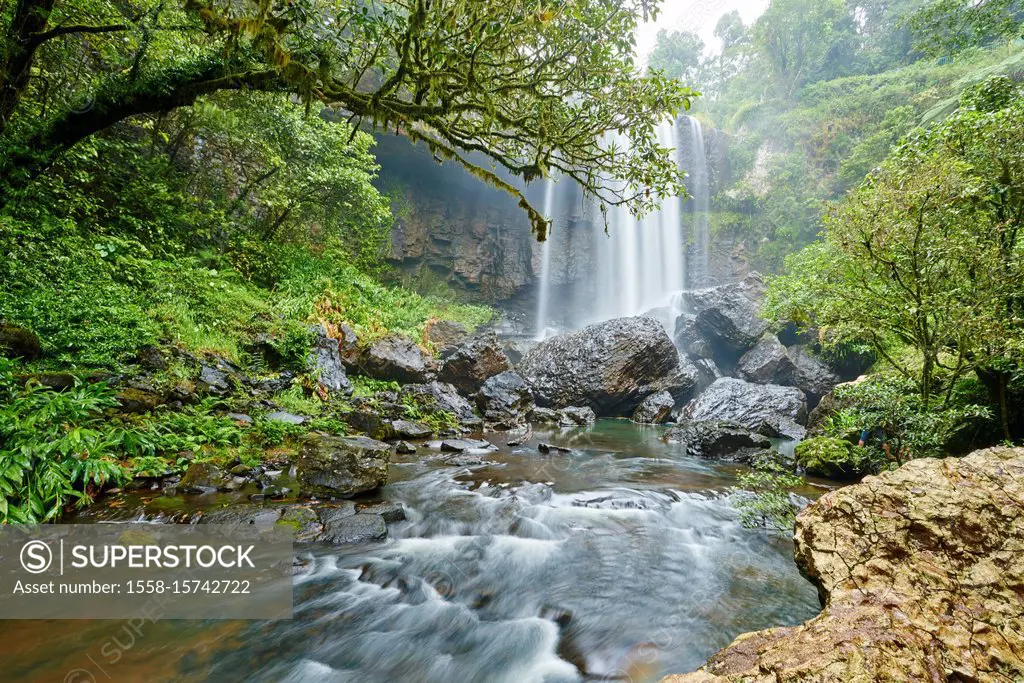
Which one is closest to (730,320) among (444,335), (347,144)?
(444,335)

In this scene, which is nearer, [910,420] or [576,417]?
[910,420]

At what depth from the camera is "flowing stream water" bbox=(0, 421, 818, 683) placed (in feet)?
7.76

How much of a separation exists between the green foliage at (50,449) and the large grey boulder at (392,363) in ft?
19.8

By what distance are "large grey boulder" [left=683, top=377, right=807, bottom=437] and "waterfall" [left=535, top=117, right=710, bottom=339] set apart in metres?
13.7

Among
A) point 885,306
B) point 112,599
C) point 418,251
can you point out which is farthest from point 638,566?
point 418,251

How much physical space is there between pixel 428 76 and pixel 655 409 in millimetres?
9737

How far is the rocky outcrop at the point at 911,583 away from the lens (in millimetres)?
1482

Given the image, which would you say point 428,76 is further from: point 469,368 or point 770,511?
point 469,368

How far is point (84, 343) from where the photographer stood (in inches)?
212

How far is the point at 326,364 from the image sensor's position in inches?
355

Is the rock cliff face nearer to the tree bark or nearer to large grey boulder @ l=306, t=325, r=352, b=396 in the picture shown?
large grey boulder @ l=306, t=325, r=352, b=396

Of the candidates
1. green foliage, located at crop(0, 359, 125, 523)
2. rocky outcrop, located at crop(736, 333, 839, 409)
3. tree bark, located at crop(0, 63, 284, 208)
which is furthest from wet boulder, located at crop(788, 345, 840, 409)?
green foliage, located at crop(0, 359, 125, 523)

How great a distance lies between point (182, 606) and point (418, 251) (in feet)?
64.8

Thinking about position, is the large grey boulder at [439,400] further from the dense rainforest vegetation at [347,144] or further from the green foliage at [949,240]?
the green foliage at [949,240]
